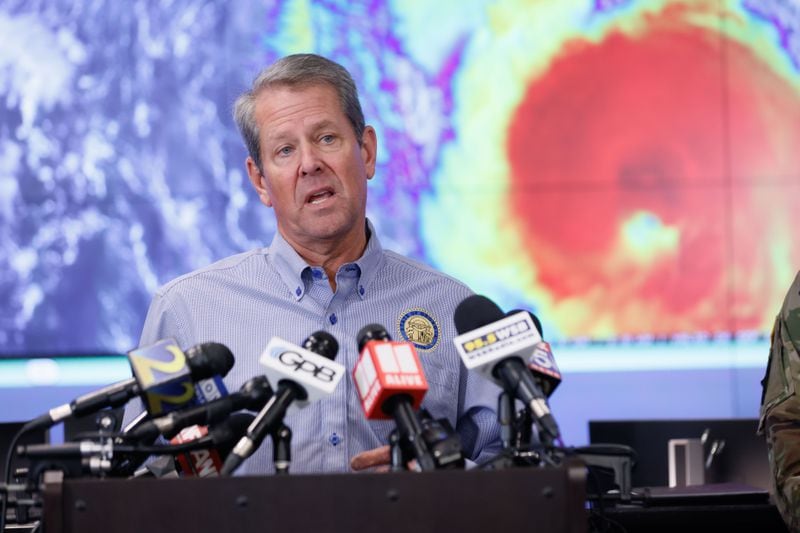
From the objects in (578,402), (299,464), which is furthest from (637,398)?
(299,464)

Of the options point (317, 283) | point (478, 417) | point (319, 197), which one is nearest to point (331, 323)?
point (317, 283)

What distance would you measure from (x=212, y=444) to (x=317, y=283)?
874 mm

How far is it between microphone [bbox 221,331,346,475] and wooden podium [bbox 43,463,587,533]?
10cm

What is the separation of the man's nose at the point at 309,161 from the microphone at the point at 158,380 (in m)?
0.79

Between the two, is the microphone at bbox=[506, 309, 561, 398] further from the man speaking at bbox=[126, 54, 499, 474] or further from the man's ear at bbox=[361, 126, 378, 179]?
the man's ear at bbox=[361, 126, 378, 179]

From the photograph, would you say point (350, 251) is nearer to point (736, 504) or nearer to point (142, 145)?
point (736, 504)

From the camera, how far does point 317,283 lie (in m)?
2.58

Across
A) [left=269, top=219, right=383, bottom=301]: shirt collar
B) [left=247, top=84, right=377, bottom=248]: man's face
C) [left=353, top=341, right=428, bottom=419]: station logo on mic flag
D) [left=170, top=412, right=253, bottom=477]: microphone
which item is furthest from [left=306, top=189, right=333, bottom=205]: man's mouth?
[left=353, top=341, right=428, bottom=419]: station logo on mic flag

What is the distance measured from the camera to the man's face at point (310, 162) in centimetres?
254

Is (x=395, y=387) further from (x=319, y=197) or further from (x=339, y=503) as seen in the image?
(x=319, y=197)

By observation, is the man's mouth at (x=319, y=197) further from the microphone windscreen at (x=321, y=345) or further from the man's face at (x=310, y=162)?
the microphone windscreen at (x=321, y=345)

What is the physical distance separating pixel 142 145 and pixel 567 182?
6.04 ft

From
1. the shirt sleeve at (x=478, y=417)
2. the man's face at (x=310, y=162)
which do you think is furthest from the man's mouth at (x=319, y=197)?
the shirt sleeve at (x=478, y=417)

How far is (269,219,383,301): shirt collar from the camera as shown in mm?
2582
